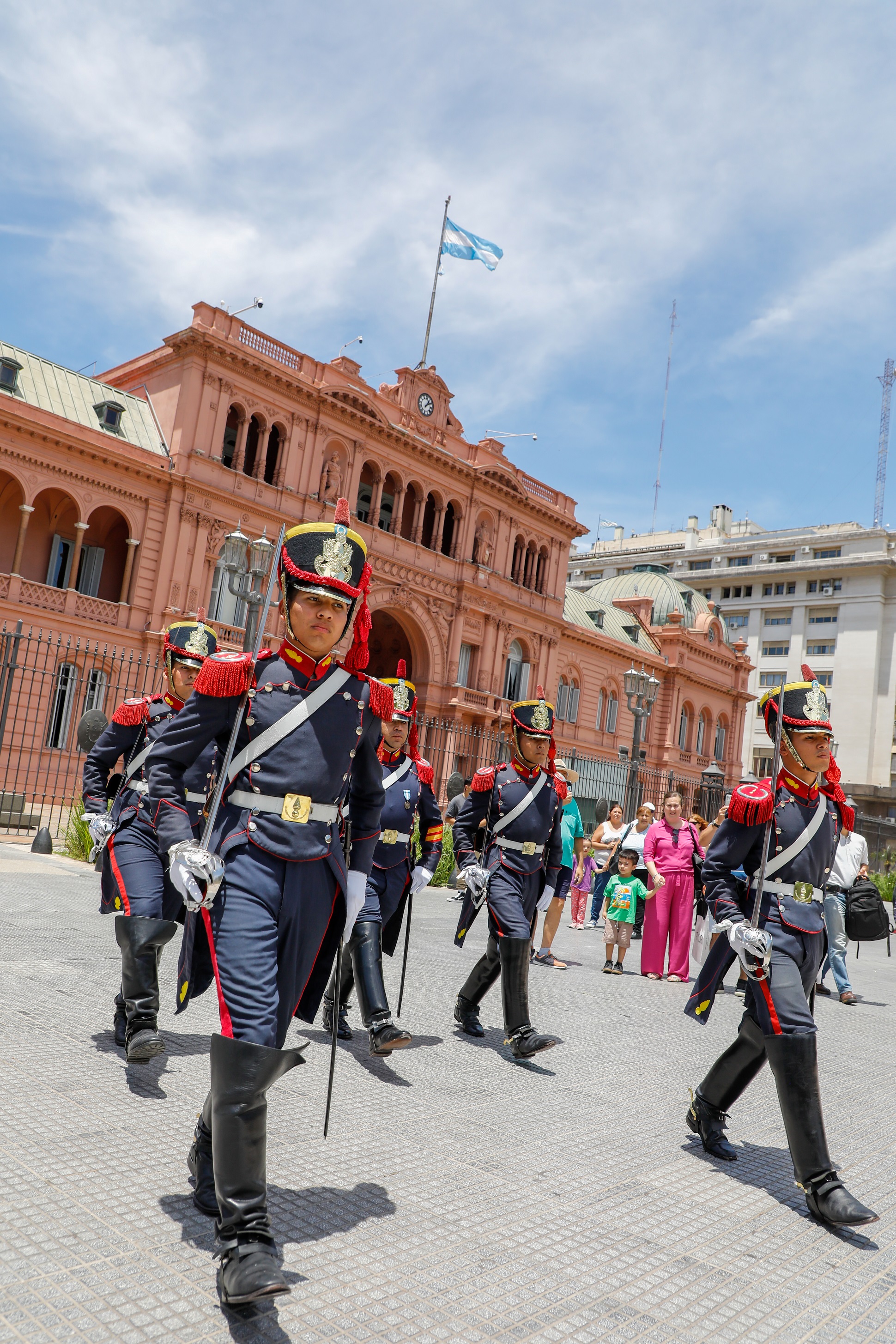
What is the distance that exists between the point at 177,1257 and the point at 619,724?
4345 centimetres

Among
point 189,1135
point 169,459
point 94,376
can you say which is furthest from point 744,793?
point 94,376

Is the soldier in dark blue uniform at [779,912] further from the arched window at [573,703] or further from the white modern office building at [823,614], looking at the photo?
the white modern office building at [823,614]

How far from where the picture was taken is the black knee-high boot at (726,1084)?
180 inches

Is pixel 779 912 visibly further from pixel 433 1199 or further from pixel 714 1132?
pixel 433 1199

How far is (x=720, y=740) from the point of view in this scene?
5416 cm

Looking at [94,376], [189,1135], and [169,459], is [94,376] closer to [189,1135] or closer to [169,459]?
[169,459]

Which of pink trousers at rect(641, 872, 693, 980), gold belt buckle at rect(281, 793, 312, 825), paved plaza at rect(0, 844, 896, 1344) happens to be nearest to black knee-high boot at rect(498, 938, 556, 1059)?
paved plaza at rect(0, 844, 896, 1344)

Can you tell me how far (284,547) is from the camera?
3.77 meters

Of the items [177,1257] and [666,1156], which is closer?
[177,1257]

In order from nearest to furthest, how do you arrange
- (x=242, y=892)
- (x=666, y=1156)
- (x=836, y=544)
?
(x=242, y=892) → (x=666, y=1156) → (x=836, y=544)

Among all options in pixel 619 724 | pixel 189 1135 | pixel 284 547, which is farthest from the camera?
pixel 619 724

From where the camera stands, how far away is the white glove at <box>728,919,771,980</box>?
4301 millimetres

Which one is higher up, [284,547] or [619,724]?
[619,724]

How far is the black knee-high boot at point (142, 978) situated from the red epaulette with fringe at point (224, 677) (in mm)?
1997
